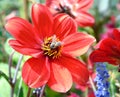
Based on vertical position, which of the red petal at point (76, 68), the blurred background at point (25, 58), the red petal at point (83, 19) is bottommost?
the blurred background at point (25, 58)

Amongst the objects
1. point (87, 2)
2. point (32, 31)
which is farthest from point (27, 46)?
point (87, 2)

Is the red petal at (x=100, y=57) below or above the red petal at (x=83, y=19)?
above

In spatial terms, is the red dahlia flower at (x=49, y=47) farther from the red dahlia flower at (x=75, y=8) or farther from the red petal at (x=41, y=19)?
the red dahlia flower at (x=75, y=8)

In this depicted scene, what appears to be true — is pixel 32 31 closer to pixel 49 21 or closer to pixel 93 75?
pixel 49 21

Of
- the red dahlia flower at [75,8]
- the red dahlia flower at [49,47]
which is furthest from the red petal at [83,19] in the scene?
the red dahlia flower at [49,47]

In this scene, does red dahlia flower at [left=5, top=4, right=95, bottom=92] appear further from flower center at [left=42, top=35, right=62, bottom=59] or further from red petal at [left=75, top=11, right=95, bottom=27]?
red petal at [left=75, top=11, right=95, bottom=27]

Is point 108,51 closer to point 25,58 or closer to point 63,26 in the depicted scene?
point 63,26
